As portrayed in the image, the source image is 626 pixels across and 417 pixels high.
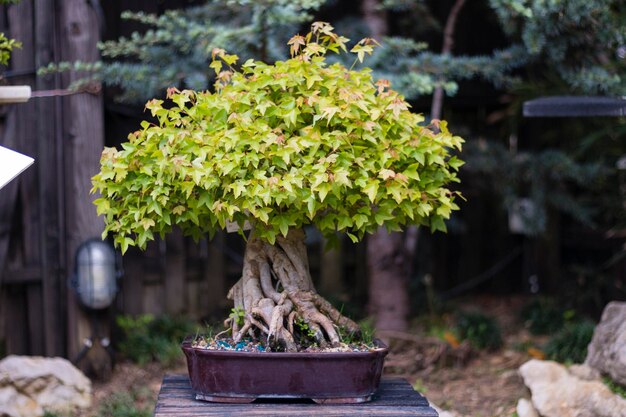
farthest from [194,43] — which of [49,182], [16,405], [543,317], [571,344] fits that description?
[543,317]

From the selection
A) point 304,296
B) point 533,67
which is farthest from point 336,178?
point 533,67

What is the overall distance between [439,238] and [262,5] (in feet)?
13.8

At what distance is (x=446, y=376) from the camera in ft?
17.4

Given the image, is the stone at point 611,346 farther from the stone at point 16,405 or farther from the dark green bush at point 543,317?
the stone at point 16,405

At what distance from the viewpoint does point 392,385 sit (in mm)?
3234

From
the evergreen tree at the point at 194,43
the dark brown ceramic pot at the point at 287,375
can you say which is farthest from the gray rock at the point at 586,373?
the evergreen tree at the point at 194,43

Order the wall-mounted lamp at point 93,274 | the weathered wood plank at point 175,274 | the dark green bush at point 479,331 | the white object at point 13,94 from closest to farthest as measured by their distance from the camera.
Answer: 1. the white object at point 13,94
2. the wall-mounted lamp at point 93,274
3. the dark green bush at point 479,331
4. the weathered wood plank at point 175,274

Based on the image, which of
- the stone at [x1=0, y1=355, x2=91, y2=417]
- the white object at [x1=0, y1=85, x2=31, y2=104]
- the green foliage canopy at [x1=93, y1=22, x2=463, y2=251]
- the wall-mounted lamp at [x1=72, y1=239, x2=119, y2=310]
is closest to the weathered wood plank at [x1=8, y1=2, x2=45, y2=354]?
the wall-mounted lamp at [x1=72, y1=239, x2=119, y2=310]

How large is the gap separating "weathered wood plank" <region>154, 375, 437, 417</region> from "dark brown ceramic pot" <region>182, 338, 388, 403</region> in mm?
37

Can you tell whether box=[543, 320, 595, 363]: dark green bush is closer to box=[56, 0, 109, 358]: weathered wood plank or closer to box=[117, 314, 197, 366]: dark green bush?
box=[117, 314, 197, 366]: dark green bush

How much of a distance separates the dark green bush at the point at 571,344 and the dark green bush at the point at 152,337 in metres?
2.43

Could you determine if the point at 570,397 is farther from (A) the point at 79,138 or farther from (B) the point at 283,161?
(A) the point at 79,138

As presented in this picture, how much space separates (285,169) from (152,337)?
10.9 ft

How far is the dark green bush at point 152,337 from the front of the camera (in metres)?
5.55
